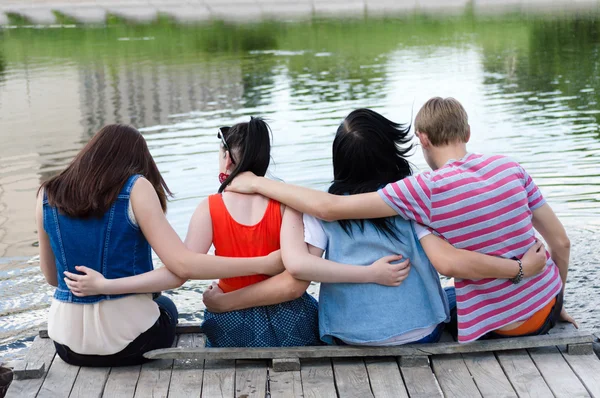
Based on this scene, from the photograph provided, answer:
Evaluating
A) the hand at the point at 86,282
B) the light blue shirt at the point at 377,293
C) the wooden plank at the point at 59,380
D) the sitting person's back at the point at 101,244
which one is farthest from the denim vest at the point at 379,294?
the wooden plank at the point at 59,380

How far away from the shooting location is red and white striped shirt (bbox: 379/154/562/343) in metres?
3.20

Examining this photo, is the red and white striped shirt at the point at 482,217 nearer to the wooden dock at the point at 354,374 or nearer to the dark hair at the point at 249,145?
the wooden dock at the point at 354,374

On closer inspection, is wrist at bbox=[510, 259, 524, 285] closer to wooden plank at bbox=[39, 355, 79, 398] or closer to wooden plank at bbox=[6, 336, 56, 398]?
wooden plank at bbox=[39, 355, 79, 398]

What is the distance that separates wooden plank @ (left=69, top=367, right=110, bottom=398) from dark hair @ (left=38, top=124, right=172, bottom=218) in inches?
25.0

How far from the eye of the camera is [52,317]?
134 inches

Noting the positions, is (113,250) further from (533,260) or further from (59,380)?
(533,260)

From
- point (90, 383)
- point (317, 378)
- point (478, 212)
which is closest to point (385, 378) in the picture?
point (317, 378)

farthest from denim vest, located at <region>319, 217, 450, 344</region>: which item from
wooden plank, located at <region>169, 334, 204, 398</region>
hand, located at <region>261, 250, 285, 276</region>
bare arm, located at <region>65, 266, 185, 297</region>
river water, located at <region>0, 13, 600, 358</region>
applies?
river water, located at <region>0, 13, 600, 358</region>

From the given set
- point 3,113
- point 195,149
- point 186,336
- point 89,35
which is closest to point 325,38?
point 89,35

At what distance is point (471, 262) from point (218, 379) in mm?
1071

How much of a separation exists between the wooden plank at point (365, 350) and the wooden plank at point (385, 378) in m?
0.04

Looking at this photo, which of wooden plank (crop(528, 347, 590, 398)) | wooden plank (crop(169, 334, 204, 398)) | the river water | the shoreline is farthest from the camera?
the shoreline

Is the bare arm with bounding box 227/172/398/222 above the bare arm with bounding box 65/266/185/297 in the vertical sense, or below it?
above

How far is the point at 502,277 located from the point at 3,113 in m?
12.5
